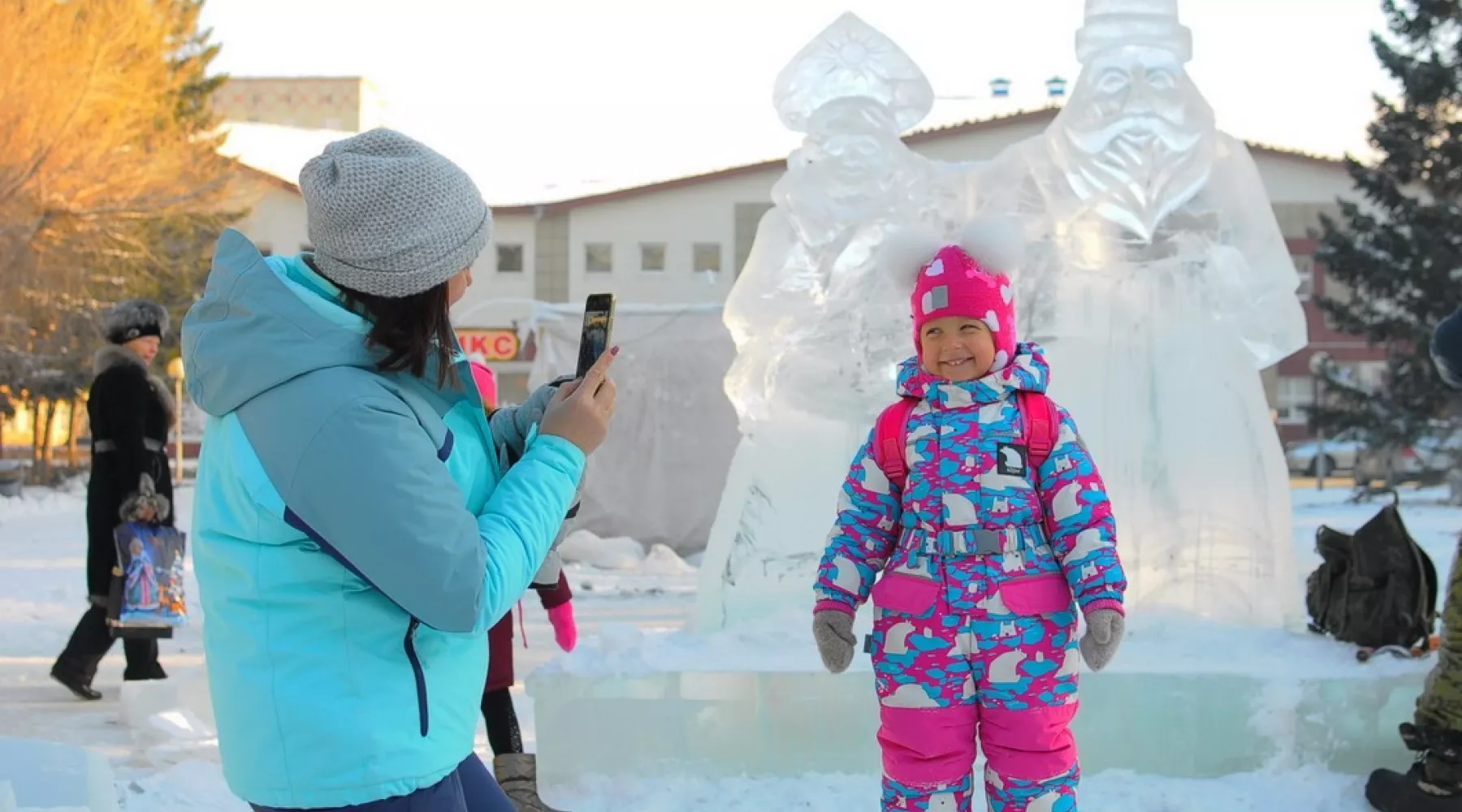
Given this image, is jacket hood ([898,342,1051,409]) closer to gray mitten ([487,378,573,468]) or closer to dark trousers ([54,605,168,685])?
gray mitten ([487,378,573,468])

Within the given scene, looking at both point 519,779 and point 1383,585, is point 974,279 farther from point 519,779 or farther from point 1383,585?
point 1383,585

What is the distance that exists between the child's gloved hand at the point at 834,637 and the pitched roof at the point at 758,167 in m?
27.7

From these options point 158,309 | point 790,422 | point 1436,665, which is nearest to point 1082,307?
point 790,422

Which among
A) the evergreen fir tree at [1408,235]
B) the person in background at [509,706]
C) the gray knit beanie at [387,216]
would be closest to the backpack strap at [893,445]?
the person in background at [509,706]

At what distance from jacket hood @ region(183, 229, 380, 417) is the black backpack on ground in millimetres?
3769

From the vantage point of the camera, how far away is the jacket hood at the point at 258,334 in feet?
5.55

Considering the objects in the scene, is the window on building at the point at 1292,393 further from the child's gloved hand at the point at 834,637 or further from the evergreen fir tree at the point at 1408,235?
the child's gloved hand at the point at 834,637

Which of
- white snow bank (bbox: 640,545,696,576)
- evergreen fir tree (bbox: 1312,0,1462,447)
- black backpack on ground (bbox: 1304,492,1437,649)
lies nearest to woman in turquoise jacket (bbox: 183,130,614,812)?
black backpack on ground (bbox: 1304,492,1437,649)

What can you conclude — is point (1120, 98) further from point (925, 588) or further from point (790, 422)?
point (925, 588)

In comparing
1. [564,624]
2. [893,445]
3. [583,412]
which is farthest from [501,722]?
[583,412]

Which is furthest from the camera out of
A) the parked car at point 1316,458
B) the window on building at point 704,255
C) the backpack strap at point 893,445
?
the window on building at point 704,255

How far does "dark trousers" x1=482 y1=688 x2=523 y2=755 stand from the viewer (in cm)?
405

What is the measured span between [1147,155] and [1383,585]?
1.74 metres

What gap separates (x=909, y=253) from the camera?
3.31 meters
